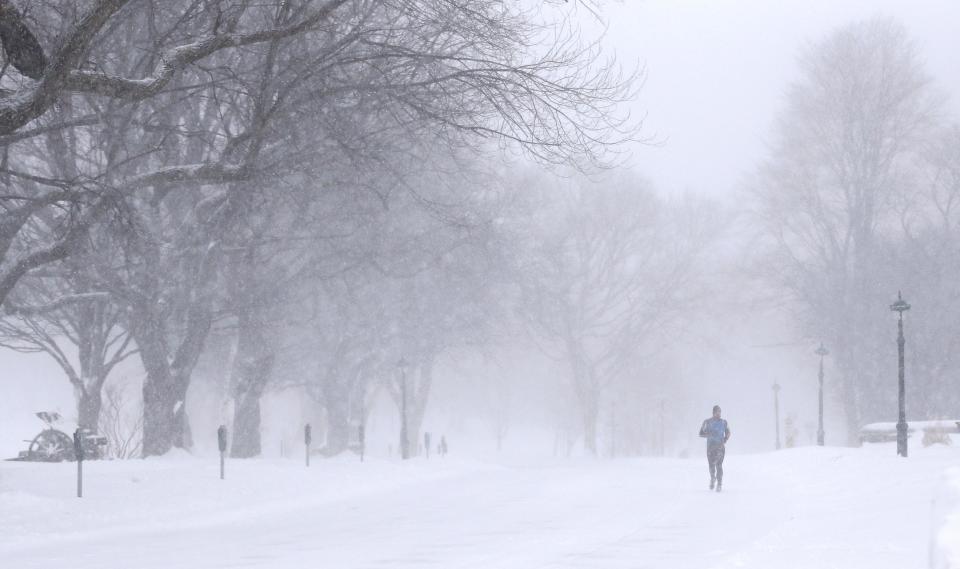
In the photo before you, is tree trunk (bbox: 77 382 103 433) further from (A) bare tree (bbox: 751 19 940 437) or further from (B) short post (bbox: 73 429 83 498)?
(A) bare tree (bbox: 751 19 940 437)

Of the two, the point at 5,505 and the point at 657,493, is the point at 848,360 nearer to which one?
the point at 657,493

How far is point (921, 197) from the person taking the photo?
Result: 162 feet

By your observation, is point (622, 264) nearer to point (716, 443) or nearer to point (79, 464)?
point (716, 443)

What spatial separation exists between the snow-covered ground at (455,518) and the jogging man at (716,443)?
512 millimetres

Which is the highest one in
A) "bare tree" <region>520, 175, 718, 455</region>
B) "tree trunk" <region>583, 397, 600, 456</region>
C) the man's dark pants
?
"bare tree" <region>520, 175, 718, 455</region>

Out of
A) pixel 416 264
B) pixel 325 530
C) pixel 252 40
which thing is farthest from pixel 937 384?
pixel 252 40

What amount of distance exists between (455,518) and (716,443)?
336 inches

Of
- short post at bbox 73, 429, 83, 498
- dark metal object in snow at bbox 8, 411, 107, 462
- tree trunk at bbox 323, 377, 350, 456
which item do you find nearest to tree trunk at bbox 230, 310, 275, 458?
dark metal object in snow at bbox 8, 411, 107, 462

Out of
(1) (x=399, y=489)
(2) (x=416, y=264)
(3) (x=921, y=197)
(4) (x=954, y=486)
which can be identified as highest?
(3) (x=921, y=197)

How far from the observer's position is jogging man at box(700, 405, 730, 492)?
23.9 m

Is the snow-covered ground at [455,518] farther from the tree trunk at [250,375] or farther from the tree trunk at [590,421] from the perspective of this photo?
the tree trunk at [590,421]

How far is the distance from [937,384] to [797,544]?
131 feet

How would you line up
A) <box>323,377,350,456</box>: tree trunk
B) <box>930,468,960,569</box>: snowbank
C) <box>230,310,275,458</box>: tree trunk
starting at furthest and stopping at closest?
1. <box>323,377,350,456</box>: tree trunk
2. <box>230,310,275,458</box>: tree trunk
3. <box>930,468,960,569</box>: snowbank

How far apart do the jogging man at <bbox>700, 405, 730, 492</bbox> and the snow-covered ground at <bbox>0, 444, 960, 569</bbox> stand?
0.51 meters
